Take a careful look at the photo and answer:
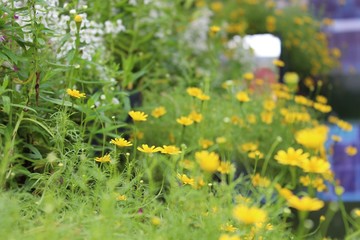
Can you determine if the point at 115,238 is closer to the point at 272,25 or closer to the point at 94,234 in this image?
the point at 94,234

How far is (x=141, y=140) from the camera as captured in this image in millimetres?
2172

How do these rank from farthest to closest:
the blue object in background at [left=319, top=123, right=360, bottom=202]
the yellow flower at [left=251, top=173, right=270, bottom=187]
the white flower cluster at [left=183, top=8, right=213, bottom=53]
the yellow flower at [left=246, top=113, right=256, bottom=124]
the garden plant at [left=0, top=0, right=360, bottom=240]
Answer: the white flower cluster at [left=183, top=8, right=213, bottom=53] → the blue object in background at [left=319, top=123, right=360, bottom=202] → the yellow flower at [left=246, top=113, right=256, bottom=124] → the yellow flower at [left=251, top=173, right=270, bottom=187] → the garden plant at [left=0, top=0, right=360, bottom=240]

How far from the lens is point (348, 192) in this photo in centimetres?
323

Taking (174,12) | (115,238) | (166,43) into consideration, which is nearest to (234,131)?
(166,43)

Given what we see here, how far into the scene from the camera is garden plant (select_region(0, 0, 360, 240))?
1.14m

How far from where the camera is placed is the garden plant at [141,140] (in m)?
1.14

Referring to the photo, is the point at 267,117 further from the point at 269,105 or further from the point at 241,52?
the point at 241,52

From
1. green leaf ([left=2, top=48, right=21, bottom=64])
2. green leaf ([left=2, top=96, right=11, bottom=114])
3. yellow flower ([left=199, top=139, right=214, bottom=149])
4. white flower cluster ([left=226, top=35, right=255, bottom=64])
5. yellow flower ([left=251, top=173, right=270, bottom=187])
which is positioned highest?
green leaf ([left=2, top=48, right=21, bottom=64])

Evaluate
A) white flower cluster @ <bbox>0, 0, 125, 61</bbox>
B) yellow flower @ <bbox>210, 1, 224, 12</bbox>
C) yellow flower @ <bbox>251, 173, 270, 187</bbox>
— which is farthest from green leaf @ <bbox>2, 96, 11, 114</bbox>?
yellow flower @ <bbox>210, 1, 224, 12</bbox>

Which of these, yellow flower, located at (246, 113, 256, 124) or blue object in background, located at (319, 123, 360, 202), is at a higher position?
yellow flower, located at (246, 113, 256, 124)

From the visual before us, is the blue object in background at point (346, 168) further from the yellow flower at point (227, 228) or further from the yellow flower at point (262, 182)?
the yellow flower at point (227, 228)

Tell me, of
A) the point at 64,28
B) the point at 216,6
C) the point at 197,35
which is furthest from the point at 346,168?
the point at 64,28

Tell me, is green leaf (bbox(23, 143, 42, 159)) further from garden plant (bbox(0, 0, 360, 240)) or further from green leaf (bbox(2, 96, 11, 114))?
green leaf (bbox(2, 96, 11, 114))

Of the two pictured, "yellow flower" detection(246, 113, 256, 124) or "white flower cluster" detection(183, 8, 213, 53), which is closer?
"yellow flower" detection(246, 113, 256, 124)
